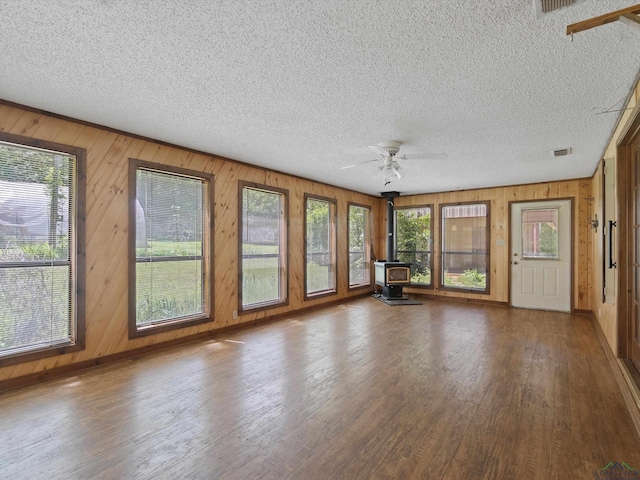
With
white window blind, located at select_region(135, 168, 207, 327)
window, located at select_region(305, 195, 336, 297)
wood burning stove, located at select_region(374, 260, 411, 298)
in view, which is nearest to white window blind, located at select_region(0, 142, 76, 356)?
white window blind, located at select_region(135, 168, 207, 327)

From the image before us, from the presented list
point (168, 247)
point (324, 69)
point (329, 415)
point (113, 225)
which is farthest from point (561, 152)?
point (113, 225)

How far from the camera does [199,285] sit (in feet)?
14.5

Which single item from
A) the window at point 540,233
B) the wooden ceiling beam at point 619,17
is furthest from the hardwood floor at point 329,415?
the window at point 540,233

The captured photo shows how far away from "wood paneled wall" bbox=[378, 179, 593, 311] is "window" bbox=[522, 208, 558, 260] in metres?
0.28

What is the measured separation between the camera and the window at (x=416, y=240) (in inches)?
309

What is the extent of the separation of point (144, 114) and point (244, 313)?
2986mm

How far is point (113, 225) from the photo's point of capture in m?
3.53

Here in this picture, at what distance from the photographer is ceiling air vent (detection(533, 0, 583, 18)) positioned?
1598 mm

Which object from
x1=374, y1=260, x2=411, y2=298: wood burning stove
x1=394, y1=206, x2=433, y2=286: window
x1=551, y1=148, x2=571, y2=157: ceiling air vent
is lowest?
x1=374, y1=260, x2=411, y2=298: wood burning stove

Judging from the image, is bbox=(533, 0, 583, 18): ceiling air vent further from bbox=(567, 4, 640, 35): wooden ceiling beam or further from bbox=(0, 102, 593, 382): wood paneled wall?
bbox=(0, 102, 593, 382): wood paneled wall

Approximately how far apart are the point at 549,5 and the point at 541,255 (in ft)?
19.4

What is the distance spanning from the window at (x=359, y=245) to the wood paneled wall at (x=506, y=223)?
2.07 feet

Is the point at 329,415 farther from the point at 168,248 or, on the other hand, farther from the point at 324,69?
the point at 168,248

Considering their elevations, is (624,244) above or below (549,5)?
below
